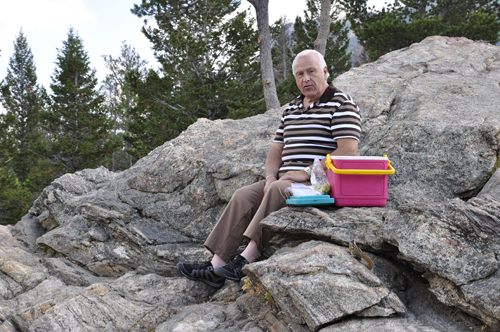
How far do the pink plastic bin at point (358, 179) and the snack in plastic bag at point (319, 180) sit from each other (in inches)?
1.7

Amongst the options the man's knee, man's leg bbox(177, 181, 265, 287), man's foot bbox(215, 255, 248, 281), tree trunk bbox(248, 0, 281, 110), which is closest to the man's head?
the man's knee

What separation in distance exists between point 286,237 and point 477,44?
6.02 metres

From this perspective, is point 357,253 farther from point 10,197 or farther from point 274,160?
point 10,197

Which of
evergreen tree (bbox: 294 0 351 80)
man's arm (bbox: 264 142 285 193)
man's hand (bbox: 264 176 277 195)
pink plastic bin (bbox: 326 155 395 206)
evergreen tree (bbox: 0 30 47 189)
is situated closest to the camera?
pink plastic bin (bbox: 326 155 395 206)

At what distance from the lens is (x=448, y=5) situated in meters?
17.3

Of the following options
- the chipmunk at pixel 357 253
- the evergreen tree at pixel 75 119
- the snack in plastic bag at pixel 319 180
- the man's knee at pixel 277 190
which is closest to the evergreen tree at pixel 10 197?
the evergreen tree at pixel 75 119

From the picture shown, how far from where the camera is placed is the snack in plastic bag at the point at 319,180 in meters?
3.18

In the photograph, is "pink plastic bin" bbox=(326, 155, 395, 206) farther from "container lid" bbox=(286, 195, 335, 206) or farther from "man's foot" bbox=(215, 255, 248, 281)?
"man's foot" bbox=(215, 255, 248, 281)

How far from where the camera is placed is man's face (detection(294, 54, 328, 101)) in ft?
11.8

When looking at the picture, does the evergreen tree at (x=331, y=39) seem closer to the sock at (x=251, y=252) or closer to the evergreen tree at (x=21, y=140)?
the evergreen tree at (x=21, y=140)

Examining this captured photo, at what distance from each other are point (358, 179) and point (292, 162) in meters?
0.82

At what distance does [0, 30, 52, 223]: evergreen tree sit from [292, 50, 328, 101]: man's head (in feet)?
63.4

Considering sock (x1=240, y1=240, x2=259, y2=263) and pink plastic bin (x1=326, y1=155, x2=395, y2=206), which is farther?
sock (x1=240, y1=240, x2=259, y2=263)

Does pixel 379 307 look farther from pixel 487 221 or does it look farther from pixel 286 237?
pixel 286 237
